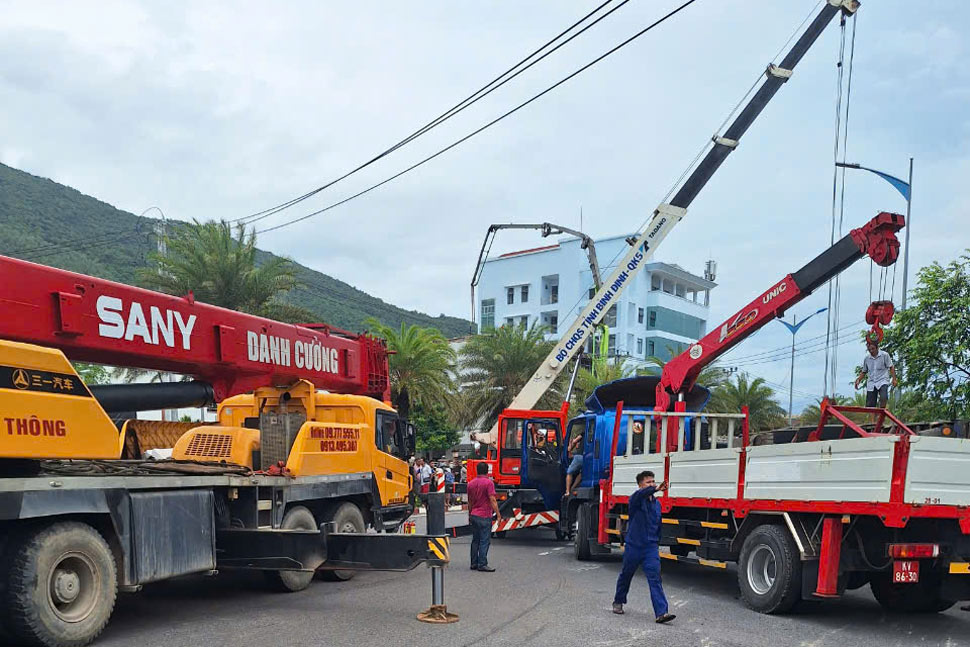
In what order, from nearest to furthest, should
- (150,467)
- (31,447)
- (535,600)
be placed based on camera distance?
(31,447)
(150,467)
(535,600)

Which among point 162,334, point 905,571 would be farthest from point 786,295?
point 162,334

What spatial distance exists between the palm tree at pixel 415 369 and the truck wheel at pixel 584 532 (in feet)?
65.8

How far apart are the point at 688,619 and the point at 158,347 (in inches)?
241

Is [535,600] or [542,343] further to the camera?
[542,343]

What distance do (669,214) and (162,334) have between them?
1218cm

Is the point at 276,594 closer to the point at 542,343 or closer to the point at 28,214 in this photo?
the point at 542,343

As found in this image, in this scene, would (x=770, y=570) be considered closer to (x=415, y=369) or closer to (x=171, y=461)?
(x=171, y=461)

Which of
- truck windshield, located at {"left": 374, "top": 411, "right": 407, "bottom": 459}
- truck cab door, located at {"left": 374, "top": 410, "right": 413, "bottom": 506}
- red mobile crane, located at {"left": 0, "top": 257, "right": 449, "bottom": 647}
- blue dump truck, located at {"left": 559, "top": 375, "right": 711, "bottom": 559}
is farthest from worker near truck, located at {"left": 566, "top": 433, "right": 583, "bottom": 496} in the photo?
red mobile crane, located at {"left": 0, "top": 257, "right": 449, "bottom": 647}

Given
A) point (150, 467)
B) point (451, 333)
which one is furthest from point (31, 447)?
point (451, 333)

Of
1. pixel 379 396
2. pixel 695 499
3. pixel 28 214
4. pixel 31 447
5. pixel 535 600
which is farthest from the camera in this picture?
pixel 28 214

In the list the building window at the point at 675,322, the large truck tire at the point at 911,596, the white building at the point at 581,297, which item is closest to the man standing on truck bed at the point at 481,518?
the large truck tire at the point at 911,596

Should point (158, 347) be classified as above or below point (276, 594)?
above

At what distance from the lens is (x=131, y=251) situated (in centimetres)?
6812

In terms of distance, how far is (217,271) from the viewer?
92.3ft
